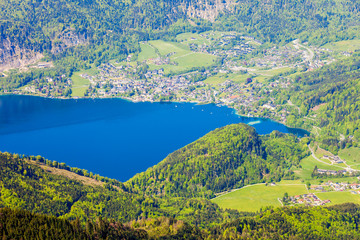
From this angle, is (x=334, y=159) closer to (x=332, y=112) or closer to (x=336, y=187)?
(x=336, y=187)

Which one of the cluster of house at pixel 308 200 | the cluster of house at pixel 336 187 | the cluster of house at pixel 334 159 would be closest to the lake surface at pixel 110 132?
the cluster of house at pixel 334 159

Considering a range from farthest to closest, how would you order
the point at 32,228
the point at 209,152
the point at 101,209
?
the point at 209,152
the point at 101,209
the point at 32,228

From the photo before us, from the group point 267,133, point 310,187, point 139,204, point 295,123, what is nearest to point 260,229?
point 139,204

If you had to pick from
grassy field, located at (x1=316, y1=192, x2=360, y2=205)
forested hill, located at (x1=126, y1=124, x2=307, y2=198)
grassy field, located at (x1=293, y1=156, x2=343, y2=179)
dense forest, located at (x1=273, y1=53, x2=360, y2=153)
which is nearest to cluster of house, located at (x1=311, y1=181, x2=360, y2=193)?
grassy field, located at (x1=316, y1=192, x2=360, y2=205)

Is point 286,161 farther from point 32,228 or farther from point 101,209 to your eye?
point 32,228

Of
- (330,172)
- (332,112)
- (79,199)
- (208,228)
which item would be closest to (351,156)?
(330,172)

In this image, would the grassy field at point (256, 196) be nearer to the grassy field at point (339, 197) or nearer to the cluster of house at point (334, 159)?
the grassy field at point (339, 197)
